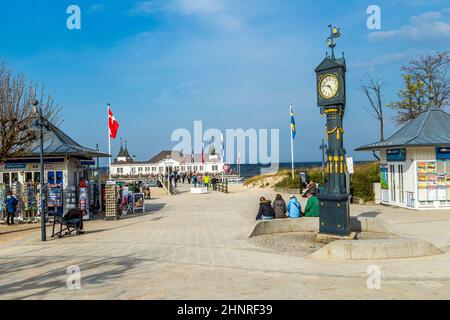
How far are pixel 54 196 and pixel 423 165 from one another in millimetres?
17270

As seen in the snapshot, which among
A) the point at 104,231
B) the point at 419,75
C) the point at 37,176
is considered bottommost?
the point at 104,231

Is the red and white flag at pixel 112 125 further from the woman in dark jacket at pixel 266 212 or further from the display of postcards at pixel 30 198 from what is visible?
the woman in dark jacket at pixel 266 212

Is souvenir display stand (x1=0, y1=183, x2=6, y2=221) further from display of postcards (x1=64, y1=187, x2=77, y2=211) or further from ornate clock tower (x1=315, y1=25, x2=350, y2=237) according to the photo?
ornate clock tower (x1=315, y1=25, x2=350, y2=237)

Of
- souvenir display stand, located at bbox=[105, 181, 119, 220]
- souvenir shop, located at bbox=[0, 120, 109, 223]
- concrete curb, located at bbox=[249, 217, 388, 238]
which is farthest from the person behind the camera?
souvenir display stand, located at bbox=[105, 181, 119, 220]

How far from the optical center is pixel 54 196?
18125mm

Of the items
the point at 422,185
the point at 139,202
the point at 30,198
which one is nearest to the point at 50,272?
the point at 30,198

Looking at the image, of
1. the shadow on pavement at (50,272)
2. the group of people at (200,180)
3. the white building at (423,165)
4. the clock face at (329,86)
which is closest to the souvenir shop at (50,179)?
the shadow on pavement at (50,272)

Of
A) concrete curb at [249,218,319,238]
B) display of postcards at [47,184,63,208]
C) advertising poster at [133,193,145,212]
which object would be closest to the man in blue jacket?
display of postcards at [47,184,63,208]

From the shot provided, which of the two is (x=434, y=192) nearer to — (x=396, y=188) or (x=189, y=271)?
(x=396, y=188)

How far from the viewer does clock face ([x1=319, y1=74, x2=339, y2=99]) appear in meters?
12.0
